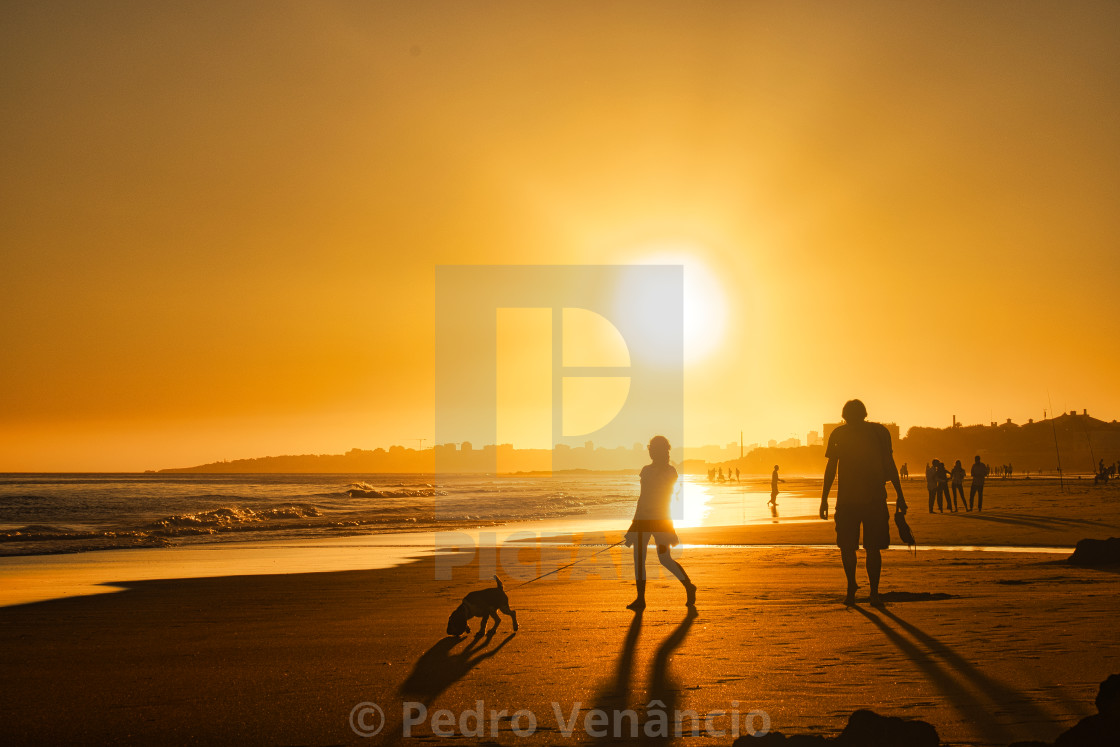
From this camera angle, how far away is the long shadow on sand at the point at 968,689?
4225 millimetres

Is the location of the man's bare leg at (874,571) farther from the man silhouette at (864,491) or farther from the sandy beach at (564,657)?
the sandy beach at (564,657)

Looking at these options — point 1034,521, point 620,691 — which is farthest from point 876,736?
point 1034,521

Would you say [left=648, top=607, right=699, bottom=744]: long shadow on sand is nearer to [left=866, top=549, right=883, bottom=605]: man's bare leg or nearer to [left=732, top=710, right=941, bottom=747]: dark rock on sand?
[left=732, top=710, right=941, bottom=747]: dark rock on sand

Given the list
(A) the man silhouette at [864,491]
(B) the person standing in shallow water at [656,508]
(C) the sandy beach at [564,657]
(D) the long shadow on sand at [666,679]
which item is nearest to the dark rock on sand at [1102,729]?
(C) the sandy beach at [564,657]

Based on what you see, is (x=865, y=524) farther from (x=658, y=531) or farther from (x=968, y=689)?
(x=968, y=689)

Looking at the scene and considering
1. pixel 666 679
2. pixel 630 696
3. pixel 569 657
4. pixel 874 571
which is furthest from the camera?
pixel 874 571

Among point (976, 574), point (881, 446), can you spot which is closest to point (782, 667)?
point (881, 446)

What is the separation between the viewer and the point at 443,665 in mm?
6117

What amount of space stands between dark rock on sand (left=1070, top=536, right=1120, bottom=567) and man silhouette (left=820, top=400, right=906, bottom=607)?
454 cm

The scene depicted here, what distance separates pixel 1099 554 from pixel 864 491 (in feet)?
16.7

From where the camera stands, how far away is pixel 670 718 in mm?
4516

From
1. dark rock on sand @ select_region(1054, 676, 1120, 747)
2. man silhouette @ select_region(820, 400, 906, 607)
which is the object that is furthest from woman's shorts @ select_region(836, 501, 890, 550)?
dark rock on sand @ select_region(1054, 676, 1120, 747)

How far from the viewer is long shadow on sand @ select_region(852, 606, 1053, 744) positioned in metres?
4.23

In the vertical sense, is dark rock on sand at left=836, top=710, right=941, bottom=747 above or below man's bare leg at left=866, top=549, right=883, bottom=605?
above
